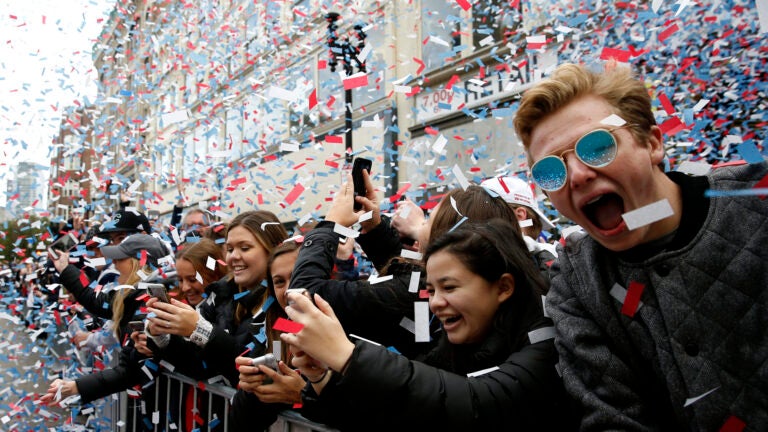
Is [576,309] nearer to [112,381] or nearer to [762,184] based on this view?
[762,184]

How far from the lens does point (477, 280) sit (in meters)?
1.76

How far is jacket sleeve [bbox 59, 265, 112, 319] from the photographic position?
4688 mm

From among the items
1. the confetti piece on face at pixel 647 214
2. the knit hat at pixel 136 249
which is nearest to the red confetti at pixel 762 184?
the confetti piece on face at pixel 647 214

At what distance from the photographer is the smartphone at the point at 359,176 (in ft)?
8.39

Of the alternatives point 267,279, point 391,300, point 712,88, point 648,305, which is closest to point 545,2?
point 712,88

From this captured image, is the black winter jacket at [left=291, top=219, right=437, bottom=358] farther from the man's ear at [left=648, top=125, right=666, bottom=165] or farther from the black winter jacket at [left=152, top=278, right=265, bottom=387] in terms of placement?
the man's ear at [left=648, top=125, right=666, bottom=165]

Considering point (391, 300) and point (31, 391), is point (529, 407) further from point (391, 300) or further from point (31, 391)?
point (31, 391)

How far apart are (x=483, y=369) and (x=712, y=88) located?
378 cm

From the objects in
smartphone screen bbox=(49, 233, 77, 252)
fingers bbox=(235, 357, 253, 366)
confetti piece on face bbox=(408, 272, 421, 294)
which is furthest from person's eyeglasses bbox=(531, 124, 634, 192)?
smartphone screen bbox=(49, 233, 77, 252)

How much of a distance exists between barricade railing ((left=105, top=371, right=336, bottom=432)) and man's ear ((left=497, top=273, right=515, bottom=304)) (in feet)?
2.98

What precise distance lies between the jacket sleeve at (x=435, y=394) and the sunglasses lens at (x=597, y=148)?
0.55 m

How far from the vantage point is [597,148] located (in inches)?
52.3

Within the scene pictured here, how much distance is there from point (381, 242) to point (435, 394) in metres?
1.53

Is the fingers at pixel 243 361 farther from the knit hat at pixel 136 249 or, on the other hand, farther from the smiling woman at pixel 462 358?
the knit hat at pixel 136 249
